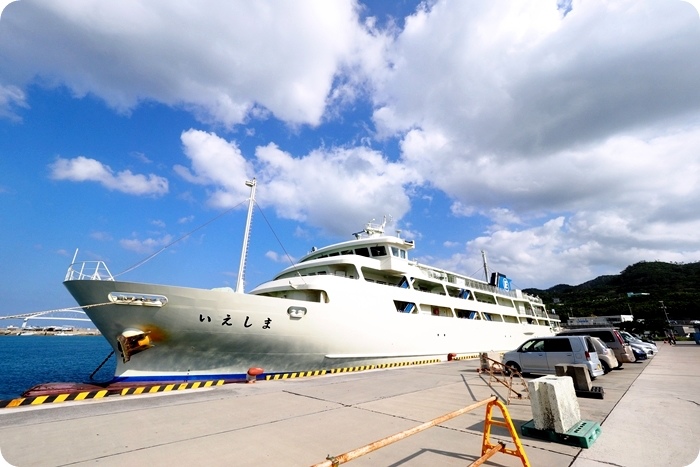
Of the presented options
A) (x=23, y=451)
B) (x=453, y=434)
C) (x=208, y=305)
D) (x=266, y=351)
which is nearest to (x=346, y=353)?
(x=266, y=351)

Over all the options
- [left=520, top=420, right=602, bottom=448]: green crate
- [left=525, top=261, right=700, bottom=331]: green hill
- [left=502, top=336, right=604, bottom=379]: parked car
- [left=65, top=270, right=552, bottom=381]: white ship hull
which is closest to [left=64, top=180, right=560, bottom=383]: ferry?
[left=65, top=270, right=552, bottom=381]: white ship hull

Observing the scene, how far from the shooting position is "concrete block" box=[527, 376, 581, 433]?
15.0 ft

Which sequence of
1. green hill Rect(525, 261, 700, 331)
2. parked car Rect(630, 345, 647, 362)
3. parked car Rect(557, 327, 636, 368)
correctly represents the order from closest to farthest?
parked car Rect(557, 327, 636, 368) < parked car Rect(630, 345, 647, 362) < green hill Rect(525, 261, 700, 331)

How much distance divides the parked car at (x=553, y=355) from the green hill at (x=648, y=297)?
2103 inches

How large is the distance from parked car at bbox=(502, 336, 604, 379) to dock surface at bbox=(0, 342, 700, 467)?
4.22 feet

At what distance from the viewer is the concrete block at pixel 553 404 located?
4570 millimetres

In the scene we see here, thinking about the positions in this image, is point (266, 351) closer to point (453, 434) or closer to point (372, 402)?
point (372, 402)

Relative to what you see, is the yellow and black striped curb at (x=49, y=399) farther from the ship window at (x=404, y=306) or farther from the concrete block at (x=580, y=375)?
the ship window at (x=404, y=306)

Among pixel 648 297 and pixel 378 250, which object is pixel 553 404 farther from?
pixel 648 297

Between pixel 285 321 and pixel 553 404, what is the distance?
28.4 ft

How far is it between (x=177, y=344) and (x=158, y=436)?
622cm

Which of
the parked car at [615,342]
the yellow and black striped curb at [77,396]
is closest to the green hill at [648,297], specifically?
the parked car at [615,342]

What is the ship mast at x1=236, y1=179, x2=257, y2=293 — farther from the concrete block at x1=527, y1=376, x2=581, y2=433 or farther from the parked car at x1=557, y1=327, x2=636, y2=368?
the parked car at x1=557, y1=327, x2=636, y2=368

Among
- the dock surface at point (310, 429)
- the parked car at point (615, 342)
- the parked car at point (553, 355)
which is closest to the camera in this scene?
the dock surface at point (310, 429)
